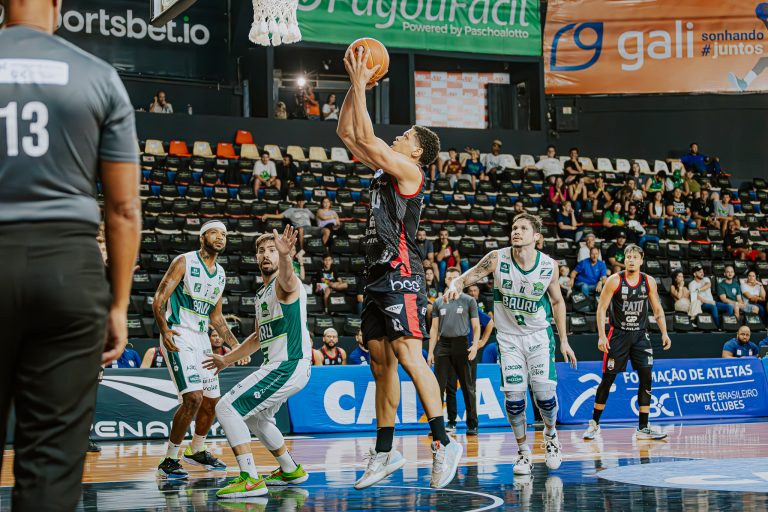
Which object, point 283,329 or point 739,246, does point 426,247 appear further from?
point 283,329

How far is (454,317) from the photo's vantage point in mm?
13047

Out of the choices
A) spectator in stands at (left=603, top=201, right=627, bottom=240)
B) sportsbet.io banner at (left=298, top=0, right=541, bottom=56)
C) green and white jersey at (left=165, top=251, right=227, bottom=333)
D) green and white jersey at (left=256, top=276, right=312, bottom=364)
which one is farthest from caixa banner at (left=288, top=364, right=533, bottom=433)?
sportsbet.io banner at (left=298, top=0, right=541, bottom=56)

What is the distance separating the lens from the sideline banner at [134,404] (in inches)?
477

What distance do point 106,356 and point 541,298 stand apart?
5.95 meters

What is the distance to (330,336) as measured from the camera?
547 inches

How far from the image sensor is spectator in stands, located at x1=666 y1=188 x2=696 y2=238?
22.0 meters

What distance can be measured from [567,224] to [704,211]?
4053 millimetres

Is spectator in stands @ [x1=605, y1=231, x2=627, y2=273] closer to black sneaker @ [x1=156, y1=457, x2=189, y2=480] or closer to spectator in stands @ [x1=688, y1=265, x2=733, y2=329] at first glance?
spectator in stands @ [x1=688, y1=265, x2=733, y2=329]

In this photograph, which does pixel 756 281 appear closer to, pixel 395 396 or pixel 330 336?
pixel 330 336

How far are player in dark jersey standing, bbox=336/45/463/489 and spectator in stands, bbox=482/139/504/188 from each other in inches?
636

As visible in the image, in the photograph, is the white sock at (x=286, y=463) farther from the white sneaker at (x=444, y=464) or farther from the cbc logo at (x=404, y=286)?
the cbc logo at (x=404, y=286)

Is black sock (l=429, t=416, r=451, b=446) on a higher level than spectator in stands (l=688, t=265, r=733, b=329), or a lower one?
lower

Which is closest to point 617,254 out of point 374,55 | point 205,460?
point 205,460

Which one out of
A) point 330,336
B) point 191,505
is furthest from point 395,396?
point 330,336
